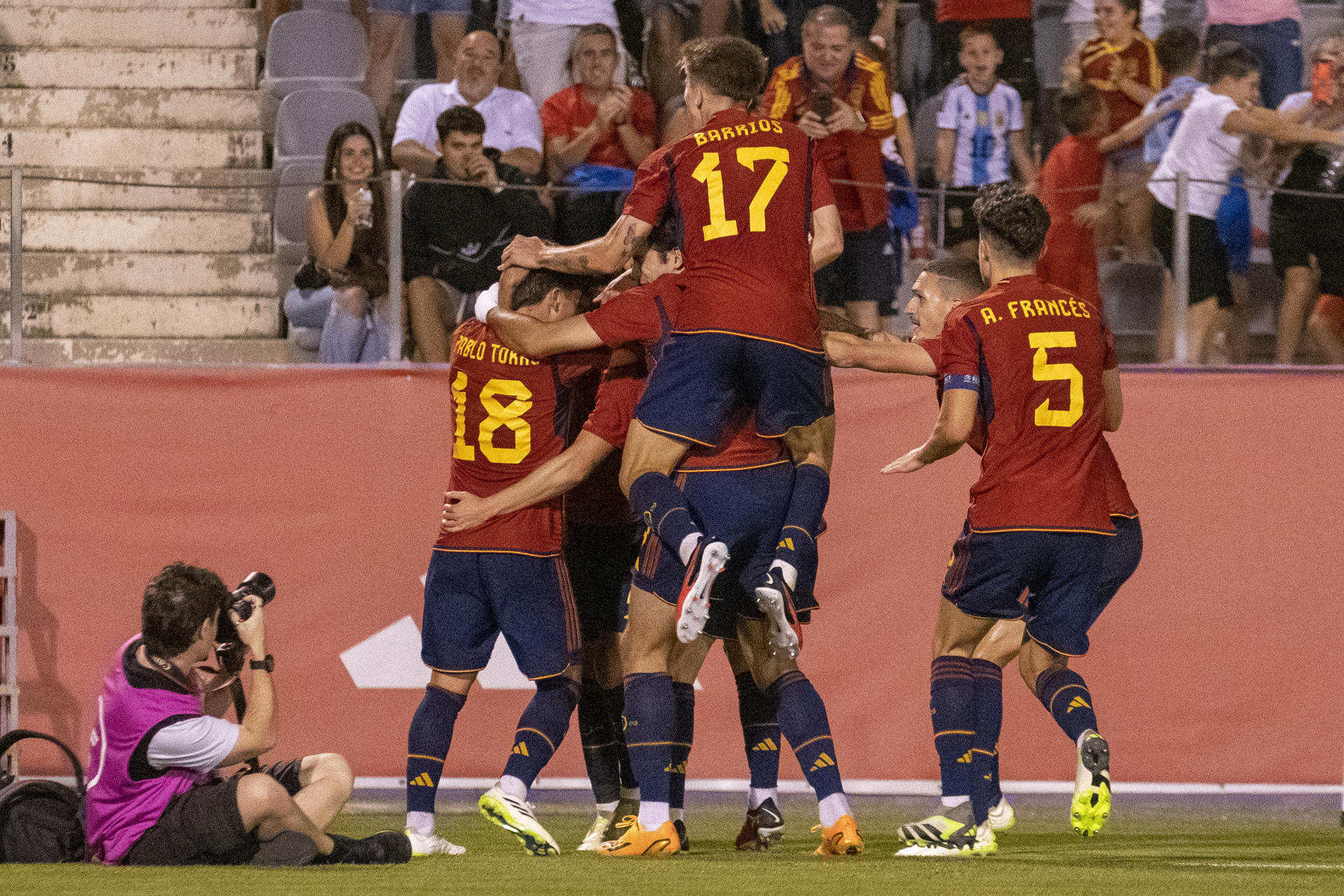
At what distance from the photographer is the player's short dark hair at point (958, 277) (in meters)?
6.62

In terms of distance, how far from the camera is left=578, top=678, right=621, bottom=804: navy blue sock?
260 inches

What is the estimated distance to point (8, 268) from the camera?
8.00 m

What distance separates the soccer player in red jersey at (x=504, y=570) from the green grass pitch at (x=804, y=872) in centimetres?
42

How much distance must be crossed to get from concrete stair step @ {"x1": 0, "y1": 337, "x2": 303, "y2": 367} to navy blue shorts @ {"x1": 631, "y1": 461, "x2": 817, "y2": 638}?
2937 millimetres

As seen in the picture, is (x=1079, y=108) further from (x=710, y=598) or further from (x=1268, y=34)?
(x=710, y=598)

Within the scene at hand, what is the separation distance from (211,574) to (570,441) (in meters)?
1.38

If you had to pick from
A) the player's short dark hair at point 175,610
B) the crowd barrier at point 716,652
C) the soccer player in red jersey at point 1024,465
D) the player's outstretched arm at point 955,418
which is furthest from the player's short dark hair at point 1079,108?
the player's short dark hair at point 175,610

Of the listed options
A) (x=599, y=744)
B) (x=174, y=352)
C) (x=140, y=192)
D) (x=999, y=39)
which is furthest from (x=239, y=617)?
(x=999, y=39)

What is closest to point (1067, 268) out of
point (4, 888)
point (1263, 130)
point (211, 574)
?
point (1263, 130)

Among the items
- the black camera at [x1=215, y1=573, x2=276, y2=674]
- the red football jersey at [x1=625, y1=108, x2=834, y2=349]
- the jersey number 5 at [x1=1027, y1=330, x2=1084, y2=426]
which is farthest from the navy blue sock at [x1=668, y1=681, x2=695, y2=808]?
the jersey number 5 at [x1=1027, y1=330, x2=1084, y2=426]

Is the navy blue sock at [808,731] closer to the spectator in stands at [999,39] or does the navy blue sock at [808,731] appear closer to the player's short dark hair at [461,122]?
the player's short dark hair at [461,122]

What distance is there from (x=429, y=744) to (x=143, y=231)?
3.64 meters

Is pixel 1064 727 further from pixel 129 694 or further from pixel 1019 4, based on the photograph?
pixel 1019 4

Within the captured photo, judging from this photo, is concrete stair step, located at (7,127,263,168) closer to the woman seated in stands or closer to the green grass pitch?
the woman seated in stands
